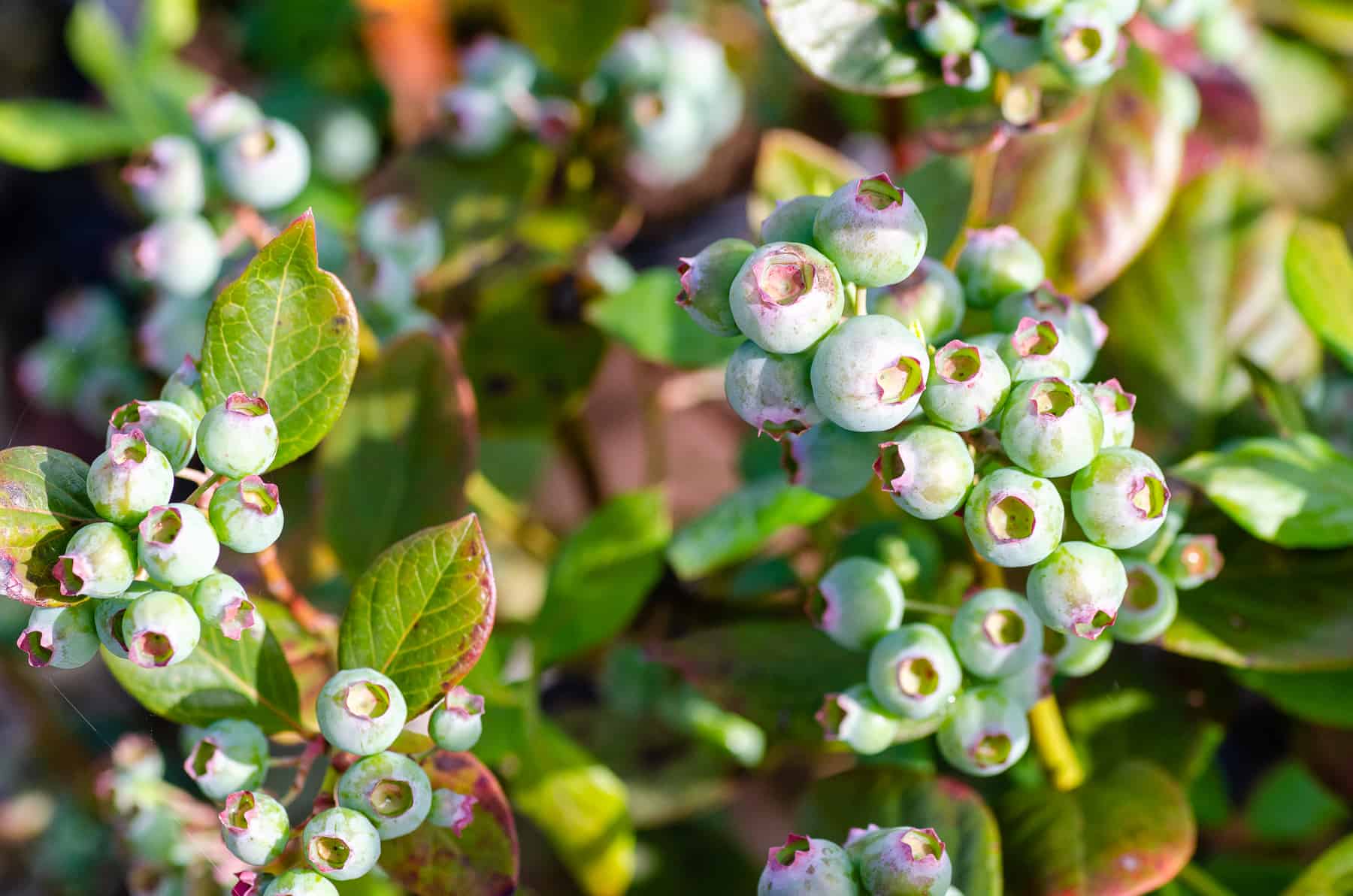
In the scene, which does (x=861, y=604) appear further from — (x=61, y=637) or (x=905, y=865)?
(x=61, y=637)

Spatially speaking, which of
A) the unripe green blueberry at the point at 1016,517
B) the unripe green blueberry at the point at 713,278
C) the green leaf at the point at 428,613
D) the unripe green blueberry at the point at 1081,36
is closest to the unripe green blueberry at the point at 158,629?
the green leaf at the point at 428,613

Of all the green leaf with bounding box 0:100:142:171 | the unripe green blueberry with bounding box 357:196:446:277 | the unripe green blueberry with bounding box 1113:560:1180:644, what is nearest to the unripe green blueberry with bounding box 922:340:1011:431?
the unripe green blueberry with bounding box 1113:560:1180:644

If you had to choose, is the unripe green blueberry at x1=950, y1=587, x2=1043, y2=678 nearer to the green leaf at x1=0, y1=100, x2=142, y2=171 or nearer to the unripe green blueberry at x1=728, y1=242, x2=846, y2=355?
the unripe green blueberry at x1=728, y1=242, x2=846, y2=355

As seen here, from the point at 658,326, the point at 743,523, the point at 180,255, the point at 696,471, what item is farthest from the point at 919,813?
the point at 696,471

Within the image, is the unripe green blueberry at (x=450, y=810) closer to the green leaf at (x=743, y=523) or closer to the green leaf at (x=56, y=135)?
the green leaf at (x=743, y=523)

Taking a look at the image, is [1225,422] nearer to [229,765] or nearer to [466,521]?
[466,521]

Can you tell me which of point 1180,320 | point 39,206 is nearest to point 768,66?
point 1180,320
